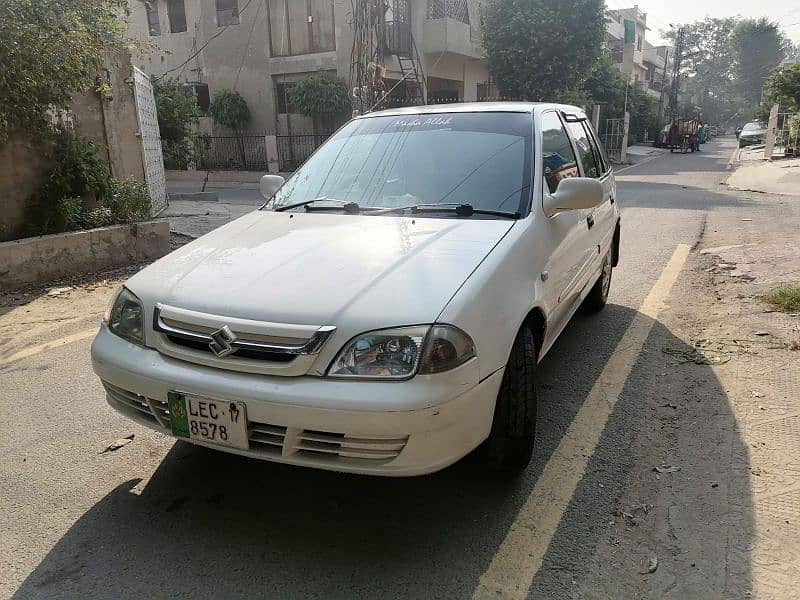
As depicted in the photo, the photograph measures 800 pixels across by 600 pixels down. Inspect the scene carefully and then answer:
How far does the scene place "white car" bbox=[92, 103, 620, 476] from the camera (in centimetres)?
224

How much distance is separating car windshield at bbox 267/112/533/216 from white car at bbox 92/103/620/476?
0.01 meters

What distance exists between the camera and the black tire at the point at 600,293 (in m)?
5.11

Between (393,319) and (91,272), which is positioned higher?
(393,319)

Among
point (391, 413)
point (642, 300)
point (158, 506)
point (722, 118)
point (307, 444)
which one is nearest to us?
point (391, 413)

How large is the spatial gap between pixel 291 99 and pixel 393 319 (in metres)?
19.3

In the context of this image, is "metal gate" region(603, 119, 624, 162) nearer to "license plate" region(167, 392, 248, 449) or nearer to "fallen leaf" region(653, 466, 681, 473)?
"fallen leaf" region(653, 466, 681, 473)

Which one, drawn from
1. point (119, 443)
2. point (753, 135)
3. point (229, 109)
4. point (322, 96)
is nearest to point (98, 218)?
point (119, 443)

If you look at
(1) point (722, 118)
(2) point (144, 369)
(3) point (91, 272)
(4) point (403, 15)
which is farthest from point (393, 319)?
(1) point (722, 118)

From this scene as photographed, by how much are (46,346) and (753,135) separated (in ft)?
128

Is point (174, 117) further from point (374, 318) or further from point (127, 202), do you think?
point (374, 318)

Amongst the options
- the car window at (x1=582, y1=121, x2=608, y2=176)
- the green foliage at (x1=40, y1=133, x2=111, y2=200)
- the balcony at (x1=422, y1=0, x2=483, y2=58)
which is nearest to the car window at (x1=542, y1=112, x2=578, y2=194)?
the car window at (x1=582, y1=121, x2=608, y2=176)

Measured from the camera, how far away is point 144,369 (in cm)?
249

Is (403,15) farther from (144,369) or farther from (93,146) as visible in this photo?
(144,369)

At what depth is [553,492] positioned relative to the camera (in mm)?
2779
